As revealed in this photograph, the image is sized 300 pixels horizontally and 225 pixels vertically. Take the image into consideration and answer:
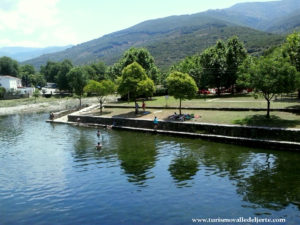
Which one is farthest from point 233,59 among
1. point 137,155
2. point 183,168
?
point 183,168

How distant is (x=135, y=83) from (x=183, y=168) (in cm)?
2455

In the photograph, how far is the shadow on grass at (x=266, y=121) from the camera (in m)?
28.7

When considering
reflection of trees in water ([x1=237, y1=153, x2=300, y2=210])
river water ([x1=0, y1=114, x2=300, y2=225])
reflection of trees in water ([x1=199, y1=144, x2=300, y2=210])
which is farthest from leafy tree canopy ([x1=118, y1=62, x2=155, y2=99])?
reflection of trees in water ([x1=237, y1=153, x2=300, y2=210])

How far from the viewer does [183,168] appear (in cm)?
2211

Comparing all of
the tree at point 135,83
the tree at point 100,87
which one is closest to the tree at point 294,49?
the tree at point 135,83

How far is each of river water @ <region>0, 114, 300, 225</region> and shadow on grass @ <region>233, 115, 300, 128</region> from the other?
3.99 meters

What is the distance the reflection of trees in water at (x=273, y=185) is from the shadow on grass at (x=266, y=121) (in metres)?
6.16

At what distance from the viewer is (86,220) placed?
14.3 meters

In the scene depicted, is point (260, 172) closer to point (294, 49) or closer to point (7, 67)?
point (294, 49)

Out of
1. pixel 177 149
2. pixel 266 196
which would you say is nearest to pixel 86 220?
pixel 266 196

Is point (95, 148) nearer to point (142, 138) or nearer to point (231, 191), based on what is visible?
point (142, 138)

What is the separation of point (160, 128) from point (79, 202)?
20.8 meters

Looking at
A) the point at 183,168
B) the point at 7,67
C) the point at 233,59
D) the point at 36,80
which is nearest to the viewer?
the point at 183,168

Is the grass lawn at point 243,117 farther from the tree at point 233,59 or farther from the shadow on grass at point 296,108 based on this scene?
the tree at point 233,59
